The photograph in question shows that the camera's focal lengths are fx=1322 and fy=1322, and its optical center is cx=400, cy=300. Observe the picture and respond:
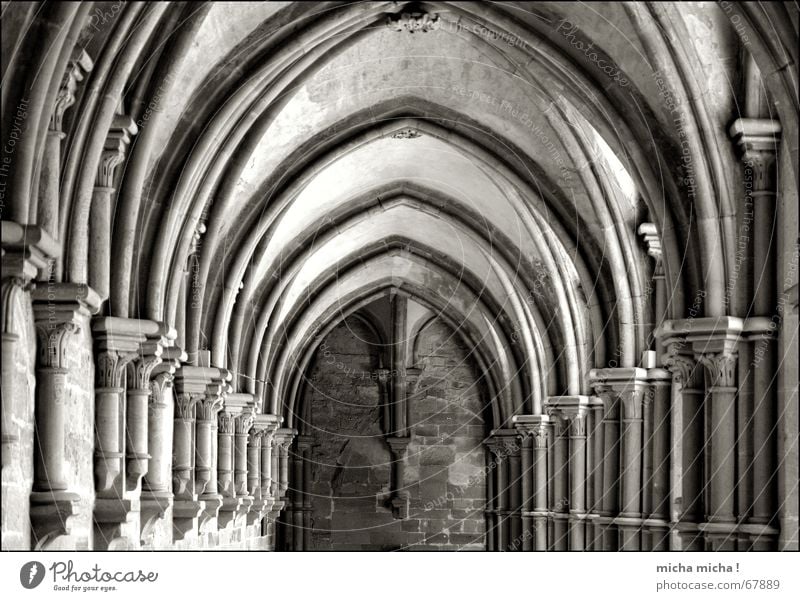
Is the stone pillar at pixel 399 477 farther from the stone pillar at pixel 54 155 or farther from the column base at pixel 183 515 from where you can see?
the stone pillar at pixel 54 155

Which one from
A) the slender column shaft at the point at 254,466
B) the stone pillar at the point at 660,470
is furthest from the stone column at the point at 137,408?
the slender column shaft at the point at 254,466

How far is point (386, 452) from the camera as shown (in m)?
27.7

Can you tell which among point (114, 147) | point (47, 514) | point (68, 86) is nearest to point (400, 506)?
point (114, 147)

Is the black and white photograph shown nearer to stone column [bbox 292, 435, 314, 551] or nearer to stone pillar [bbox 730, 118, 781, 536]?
stone pillar [bbox 730, 118, 781, 536]

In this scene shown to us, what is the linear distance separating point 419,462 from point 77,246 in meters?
19.1

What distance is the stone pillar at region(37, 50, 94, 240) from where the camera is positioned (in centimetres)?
835

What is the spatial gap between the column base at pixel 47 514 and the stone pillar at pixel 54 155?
1631 millimetres

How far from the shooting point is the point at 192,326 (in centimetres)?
1411

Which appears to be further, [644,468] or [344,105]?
[344,105]

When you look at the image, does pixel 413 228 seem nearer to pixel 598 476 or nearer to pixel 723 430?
pixel 598 476

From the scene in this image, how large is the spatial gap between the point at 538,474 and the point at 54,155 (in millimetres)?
13916

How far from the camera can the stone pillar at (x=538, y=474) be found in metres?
21.0
